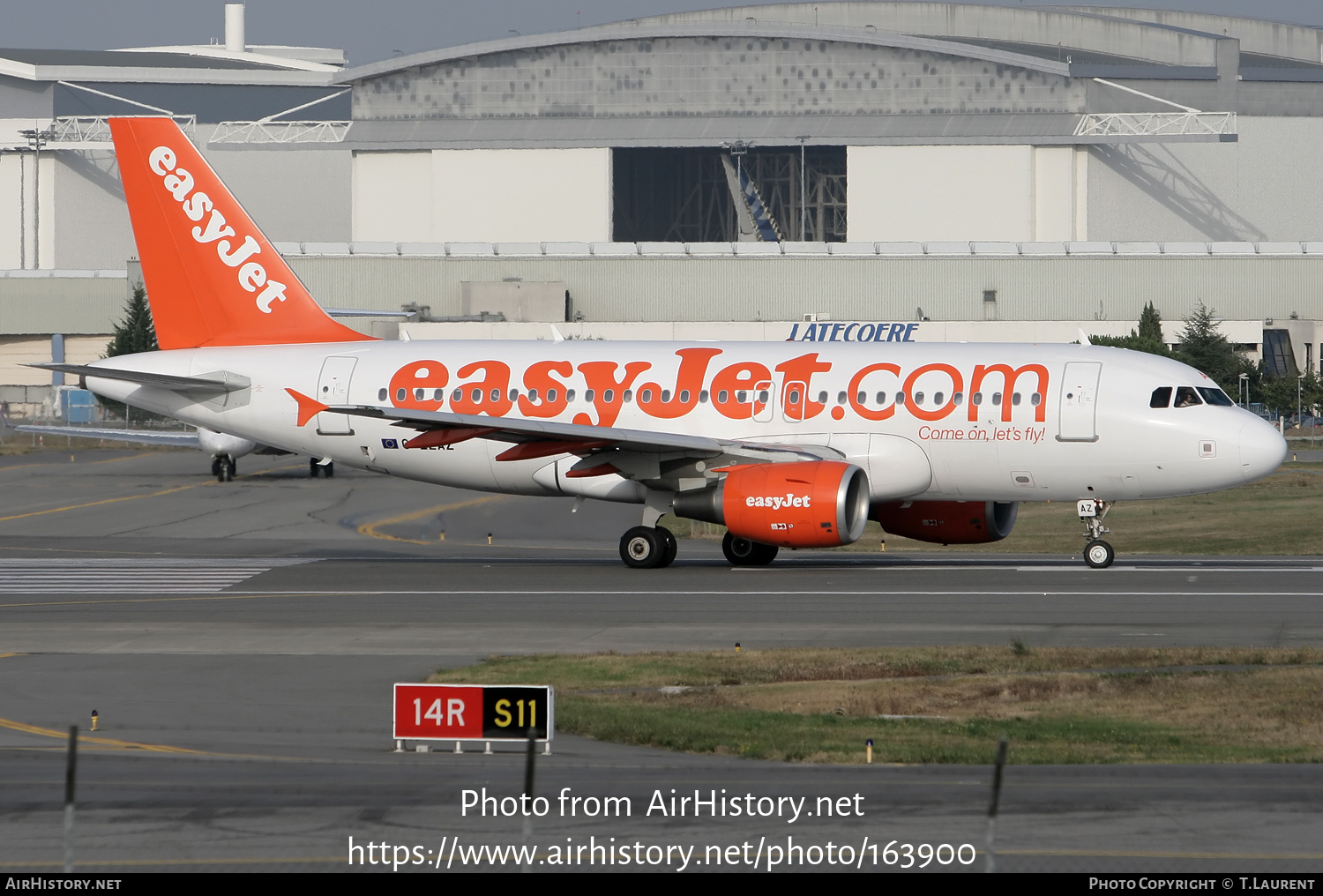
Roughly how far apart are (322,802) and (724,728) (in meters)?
5.12

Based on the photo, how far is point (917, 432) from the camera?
103ft

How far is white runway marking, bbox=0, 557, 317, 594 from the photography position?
30.2 meters

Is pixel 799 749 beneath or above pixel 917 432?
beneath

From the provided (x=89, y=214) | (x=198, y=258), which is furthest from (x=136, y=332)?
(x=198, y=258)

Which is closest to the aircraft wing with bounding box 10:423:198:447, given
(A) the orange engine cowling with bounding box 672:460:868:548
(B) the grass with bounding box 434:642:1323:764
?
(A) the orange engine cowling with bounding box 672:460:868:548

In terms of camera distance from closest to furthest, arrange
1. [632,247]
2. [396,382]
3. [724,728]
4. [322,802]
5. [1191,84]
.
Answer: [322,802] → [724,728] → [396,382] → [632,247] → [1191,84]

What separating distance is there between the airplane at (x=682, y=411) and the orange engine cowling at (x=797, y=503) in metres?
0.04

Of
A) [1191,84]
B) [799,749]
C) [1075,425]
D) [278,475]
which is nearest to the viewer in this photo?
[799,749]

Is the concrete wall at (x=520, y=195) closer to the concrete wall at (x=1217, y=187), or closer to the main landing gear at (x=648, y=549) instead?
the concrete wall at (x=1217, y=187)

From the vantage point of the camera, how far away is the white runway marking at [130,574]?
1189 inches

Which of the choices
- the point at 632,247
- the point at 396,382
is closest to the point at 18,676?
the point at 396,382

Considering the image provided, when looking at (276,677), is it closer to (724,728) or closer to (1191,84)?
(724,728)

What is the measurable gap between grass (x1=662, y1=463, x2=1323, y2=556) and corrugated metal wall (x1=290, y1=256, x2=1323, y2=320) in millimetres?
43252

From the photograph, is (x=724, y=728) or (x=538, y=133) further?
(x=538, y=133)
